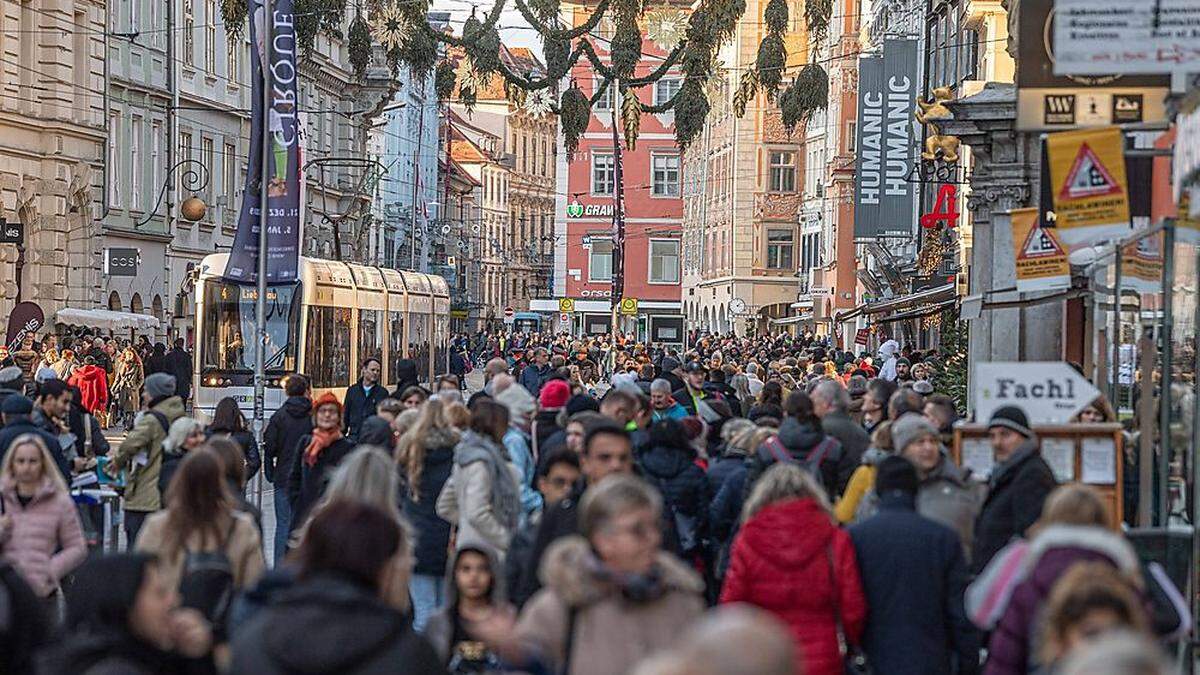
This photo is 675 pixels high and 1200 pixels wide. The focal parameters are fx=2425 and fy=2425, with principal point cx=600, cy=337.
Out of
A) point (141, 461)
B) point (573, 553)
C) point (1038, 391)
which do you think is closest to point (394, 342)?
point (141, 461)

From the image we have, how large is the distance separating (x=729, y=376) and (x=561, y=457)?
1846 centimetres

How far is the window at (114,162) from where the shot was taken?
51.8 metres

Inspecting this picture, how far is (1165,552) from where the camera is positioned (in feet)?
39.6

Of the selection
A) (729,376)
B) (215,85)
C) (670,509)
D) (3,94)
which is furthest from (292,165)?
(215,85)

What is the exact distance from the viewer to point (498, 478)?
41.7ft

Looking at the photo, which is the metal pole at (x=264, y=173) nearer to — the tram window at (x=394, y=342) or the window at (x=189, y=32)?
the tram window at (x=394, y=342)

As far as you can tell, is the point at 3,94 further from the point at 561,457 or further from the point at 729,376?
the point at 561,457

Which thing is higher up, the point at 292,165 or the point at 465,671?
the point at 292,165

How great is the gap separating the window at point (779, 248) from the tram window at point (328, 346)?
203 feet

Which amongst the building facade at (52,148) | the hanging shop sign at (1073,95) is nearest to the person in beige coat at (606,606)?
the hanging shop sign at (1073,95)

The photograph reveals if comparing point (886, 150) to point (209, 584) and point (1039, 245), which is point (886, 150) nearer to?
point (1039, 245)

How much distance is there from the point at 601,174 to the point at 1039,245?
9747 centimetres

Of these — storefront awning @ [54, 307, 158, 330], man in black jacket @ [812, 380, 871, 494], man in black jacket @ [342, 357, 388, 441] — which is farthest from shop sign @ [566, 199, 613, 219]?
man in black jacket @ [812, 380, 871, 494]

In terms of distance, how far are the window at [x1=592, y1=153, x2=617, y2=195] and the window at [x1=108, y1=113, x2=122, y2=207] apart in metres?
64.8
